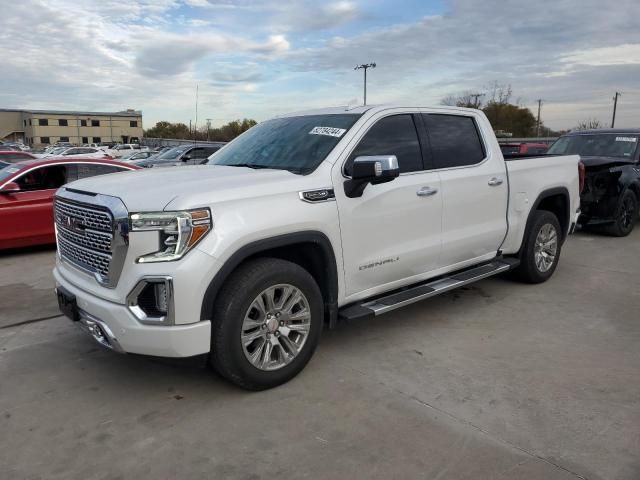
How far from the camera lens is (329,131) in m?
4.21

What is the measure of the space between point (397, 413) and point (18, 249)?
7.48 metres

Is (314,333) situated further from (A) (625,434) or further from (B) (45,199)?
(B) (45,199)

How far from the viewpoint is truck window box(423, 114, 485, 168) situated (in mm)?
4753

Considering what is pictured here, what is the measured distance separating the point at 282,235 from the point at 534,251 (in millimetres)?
3547

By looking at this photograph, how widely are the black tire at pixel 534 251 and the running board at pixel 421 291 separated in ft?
0.91

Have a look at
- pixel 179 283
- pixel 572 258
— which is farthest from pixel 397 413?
pixel 572 258

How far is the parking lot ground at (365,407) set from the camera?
2842 mm

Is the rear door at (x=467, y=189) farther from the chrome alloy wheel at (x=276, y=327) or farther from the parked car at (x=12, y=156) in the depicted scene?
the parked car at (x=12, y=156)

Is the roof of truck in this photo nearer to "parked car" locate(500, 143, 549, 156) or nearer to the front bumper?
"parked car" locate(500, 143, 549, 156)

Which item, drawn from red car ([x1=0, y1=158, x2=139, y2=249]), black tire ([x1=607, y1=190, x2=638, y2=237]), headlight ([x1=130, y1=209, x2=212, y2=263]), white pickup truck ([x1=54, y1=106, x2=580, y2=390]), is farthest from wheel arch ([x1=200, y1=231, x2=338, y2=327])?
black tire ([x1=607, y1=190, x2=638, y2=237])

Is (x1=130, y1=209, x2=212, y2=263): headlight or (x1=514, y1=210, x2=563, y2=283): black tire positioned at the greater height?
(x1=130, y1=209, x2=212, y2=263): headlight

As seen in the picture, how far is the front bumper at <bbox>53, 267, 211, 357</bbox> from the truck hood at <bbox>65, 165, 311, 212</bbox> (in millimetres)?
642

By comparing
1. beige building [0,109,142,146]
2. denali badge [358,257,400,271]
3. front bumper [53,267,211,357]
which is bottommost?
front bumper [53,267,211,357]

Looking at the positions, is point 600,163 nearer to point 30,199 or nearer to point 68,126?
point 30,199
